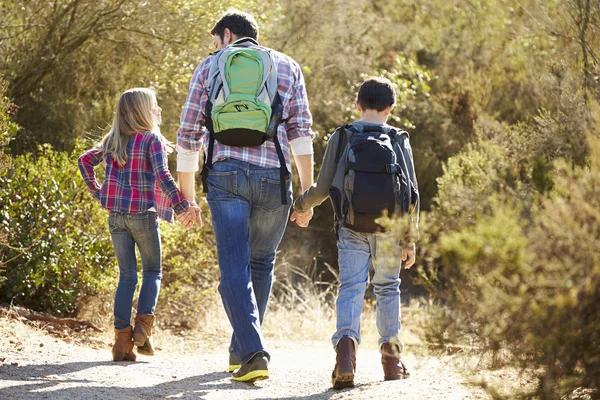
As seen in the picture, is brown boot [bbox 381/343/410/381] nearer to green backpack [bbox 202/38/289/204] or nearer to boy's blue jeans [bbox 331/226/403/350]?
boy's blue jeans [bbox 331/226/403/350]

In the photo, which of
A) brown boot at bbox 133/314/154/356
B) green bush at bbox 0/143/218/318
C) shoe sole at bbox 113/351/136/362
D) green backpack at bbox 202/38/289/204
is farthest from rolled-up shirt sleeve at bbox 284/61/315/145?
green bush at bbox 0/143/218/318

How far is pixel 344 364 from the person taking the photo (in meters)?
4.53

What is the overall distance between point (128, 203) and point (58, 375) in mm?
1130

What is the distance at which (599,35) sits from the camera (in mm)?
9031

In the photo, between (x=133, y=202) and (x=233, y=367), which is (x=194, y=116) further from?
(x=233, y=367)

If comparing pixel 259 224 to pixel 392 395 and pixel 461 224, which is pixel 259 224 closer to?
pixel 392 395

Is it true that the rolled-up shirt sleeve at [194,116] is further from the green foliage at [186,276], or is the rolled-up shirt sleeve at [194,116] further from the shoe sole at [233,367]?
the green foliage at [186,276]

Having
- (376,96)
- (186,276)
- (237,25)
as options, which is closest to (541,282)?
(376,96)

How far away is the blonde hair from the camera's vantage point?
213 inches

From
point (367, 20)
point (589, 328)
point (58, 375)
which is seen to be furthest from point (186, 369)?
point (367, 20)

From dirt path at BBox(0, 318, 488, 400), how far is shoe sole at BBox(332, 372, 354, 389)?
0.05m

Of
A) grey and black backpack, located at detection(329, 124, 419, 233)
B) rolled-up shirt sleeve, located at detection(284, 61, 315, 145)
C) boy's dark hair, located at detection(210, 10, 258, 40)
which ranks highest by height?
boy's dark hair, located at detection(210, 10, 258, 40)

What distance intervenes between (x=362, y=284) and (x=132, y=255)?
156 centimetres

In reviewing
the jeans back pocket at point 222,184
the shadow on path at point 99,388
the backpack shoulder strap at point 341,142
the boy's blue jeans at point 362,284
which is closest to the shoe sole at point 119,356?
the shadow on path at point 99,388
